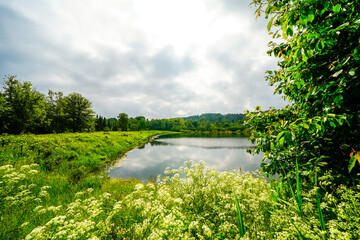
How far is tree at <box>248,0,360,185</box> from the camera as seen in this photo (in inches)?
85.4

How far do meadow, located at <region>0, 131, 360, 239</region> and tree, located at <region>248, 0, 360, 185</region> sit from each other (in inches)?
24.4

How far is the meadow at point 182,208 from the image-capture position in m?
2.38

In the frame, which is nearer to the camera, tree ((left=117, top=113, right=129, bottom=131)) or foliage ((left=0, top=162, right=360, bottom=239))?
foliage ((left=0, top=162, right=360, bottom=239))

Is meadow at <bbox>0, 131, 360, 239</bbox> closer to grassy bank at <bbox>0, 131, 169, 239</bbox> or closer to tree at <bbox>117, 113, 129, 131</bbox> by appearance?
grassy bank at <bbox>0, 131, 169, 239</bbox>

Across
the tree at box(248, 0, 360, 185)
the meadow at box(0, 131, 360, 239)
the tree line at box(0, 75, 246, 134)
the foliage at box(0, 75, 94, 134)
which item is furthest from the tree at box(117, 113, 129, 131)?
the tree at box(248, 0, 360, 185)

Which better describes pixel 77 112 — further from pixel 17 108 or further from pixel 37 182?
pixel 37 182

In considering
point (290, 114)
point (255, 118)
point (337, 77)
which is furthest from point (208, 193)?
point (337, 77)

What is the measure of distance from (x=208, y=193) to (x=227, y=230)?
1589 mm

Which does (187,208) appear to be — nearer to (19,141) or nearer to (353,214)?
(353,214)

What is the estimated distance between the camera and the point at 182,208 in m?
4.27

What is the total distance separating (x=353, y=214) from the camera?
221cm

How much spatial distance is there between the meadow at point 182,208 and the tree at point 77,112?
38.7 meters

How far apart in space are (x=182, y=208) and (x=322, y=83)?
4924 mm

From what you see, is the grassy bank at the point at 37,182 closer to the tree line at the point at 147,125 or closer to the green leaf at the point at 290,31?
the green leaf at the point at 290,31
